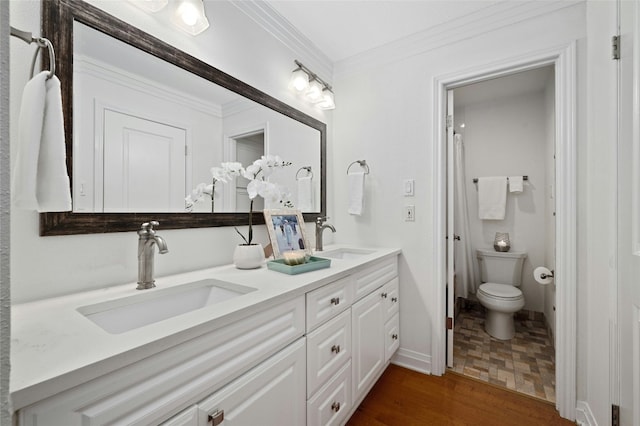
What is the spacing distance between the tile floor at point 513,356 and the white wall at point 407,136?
413 millimetres

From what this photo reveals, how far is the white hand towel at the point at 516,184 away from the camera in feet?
9.50

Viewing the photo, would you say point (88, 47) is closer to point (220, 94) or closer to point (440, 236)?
point (220, 94)

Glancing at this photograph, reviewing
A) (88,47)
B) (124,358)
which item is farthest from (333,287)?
(88,47)

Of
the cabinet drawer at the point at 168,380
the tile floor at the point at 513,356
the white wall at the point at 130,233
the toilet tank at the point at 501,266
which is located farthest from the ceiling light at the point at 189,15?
the toilet tank at the point at 501,266

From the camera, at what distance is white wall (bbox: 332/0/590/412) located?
1.85 m

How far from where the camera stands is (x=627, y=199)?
1.05 metres

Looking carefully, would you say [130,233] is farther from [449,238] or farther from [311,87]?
[449,238]

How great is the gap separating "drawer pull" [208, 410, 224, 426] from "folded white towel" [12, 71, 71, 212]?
0.66 meters

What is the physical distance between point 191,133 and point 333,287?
1006 mm

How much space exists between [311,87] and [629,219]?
6.11 feet

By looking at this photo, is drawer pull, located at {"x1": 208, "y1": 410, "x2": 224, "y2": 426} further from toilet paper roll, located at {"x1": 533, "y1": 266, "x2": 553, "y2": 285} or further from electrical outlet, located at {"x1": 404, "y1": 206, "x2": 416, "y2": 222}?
toilet paper roll, located at {"x1": 533, "y1": 266, "x2": 553, "y2": 285}

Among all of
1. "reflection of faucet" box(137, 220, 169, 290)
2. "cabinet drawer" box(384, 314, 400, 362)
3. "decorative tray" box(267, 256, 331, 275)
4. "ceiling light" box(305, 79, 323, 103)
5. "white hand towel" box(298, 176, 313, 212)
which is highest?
"ceiling light" box(305, 79, 323, 103)

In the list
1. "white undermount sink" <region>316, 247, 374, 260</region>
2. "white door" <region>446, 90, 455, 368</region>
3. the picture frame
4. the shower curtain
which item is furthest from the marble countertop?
the shower curtain

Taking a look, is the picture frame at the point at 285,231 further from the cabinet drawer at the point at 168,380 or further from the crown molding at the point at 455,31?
the crown molding at the point at 455,31
